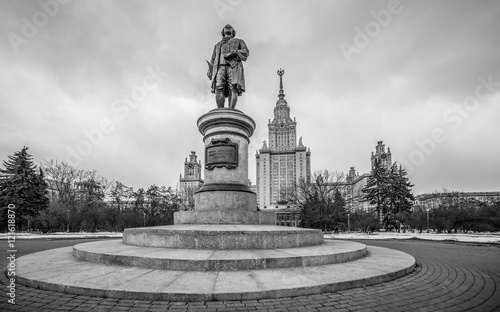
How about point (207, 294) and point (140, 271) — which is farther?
point (140, 271)

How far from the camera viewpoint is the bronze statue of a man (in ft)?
38.9

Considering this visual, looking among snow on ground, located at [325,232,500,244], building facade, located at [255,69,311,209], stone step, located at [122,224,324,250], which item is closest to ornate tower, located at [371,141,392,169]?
building facade, located at [255,69,311,209]

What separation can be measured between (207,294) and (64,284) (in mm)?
2340

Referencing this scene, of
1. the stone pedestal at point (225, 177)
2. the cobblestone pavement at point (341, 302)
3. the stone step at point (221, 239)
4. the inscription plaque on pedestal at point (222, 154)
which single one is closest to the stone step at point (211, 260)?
the stone step at point (221, 239)

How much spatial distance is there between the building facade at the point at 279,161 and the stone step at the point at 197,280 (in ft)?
375

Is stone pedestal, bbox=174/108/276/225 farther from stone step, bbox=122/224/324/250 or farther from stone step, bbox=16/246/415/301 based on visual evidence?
stone step, bbox=16/246/415/301

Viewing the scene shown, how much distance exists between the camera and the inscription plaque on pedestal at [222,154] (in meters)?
10.5

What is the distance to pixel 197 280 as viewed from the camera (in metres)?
4.26

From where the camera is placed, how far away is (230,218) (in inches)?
362

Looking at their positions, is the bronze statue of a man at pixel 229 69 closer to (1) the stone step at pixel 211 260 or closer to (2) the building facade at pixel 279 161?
(1) the stone step at pixel 211 260

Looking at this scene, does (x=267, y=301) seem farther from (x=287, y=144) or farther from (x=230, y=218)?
(x=287, y=144)

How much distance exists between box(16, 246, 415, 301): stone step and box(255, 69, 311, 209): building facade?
114 metres

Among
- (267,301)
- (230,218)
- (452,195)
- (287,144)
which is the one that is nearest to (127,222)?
(230,218)

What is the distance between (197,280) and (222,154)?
21.6 feet
